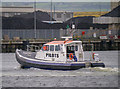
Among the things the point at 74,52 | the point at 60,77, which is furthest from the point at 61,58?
the point at 60,77

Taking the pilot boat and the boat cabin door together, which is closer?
the pilot boat

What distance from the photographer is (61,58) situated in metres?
34.6

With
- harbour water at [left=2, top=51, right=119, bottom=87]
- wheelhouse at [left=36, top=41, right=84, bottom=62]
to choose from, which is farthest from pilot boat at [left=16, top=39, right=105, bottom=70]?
harbour water at [left=2, top=51, right=119, bottom=87]

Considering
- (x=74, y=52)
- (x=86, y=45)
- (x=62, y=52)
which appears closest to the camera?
(x=62, y=52)

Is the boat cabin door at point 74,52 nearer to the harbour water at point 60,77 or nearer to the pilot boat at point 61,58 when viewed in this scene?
the pilot boat at point 61,58

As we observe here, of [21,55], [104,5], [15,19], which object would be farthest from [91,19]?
[21,55]

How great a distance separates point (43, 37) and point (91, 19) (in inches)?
926

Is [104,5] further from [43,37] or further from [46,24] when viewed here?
[43,37]

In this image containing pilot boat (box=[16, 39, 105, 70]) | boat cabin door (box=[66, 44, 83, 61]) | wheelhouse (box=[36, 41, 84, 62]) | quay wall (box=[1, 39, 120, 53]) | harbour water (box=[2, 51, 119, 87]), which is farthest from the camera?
quay wall (box=[1, 39, 120, 53])

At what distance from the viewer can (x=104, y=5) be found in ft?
463

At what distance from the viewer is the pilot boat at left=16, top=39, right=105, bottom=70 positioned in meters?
34.1

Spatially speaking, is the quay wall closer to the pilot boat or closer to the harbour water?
the pilot boat

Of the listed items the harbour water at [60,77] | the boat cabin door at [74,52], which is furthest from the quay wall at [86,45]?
the harbour water at [60,77]

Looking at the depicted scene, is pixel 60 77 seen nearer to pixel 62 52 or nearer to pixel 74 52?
pixel 62 52
